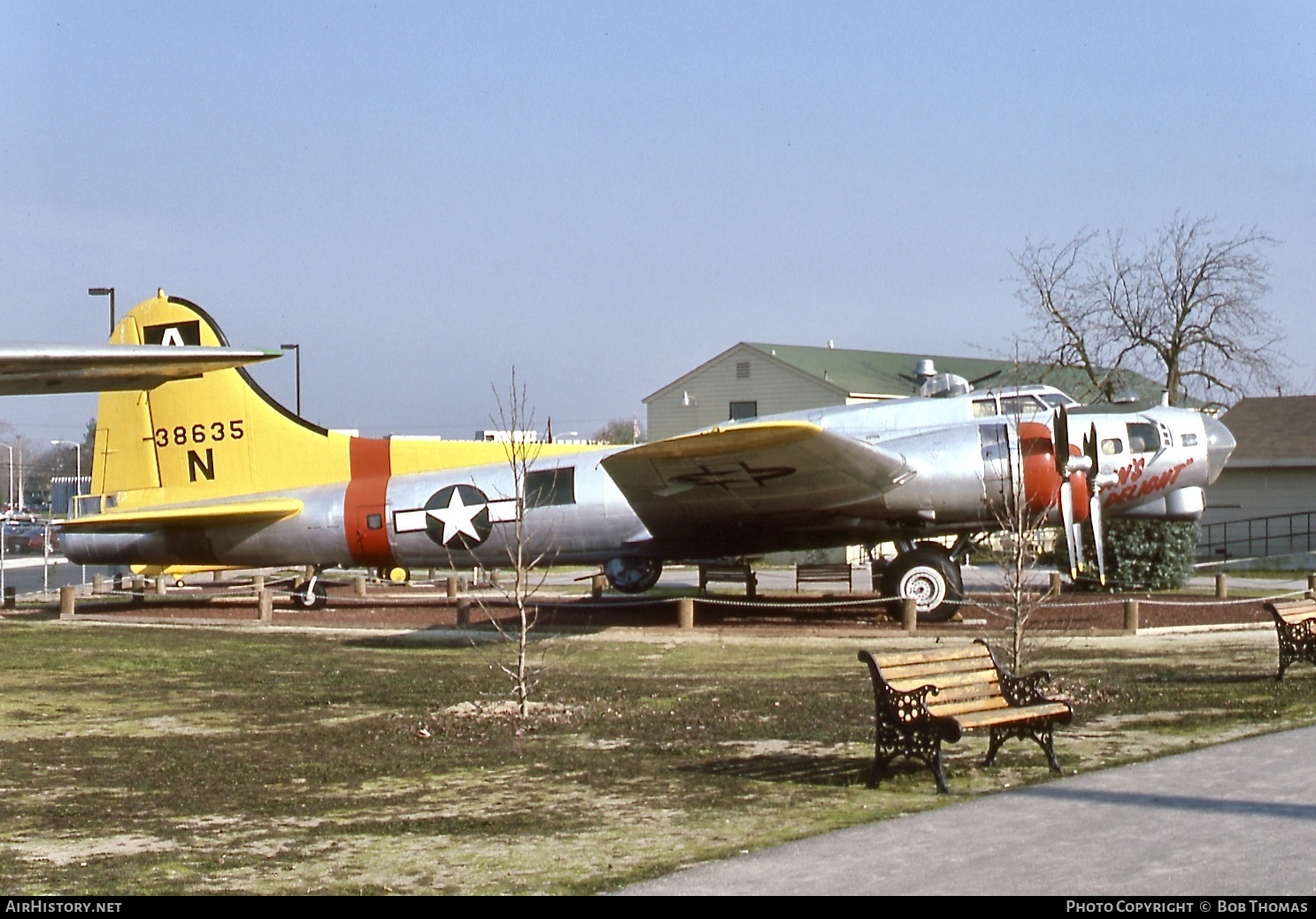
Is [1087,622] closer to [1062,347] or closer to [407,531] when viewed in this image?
[407,531]

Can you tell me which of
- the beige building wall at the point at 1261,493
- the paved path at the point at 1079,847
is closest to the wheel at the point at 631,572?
the paved path at the point at 1079,847

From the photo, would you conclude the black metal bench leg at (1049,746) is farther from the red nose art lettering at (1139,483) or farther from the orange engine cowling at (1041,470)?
the red nose art lettering at (1139,483)

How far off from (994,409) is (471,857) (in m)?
17.6

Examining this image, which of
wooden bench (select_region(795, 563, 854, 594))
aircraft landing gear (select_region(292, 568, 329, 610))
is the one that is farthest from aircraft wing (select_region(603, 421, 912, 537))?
wooden bench (select_region(795, 563, 854, 594))

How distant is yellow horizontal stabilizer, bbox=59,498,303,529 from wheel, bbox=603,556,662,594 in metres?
5.97

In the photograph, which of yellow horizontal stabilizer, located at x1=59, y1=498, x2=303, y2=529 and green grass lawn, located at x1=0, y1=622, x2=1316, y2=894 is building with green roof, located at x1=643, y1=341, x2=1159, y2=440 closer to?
yellow horizontal stabilizer, located at x1=59, y1=498, x2=303, y2=529

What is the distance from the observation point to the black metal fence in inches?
1697

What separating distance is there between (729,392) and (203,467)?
101ft

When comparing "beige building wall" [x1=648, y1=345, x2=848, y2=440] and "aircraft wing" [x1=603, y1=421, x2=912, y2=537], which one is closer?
"aircraft wing" [x1=603, y1=421, x2=912, y2=537]

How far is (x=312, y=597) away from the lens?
28234mm

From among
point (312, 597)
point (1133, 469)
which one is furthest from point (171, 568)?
point (1133, 469)

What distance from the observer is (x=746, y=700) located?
576 inches

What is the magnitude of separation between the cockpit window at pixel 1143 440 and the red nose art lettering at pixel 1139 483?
0.21 meters

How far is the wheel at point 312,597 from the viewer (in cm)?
2822
